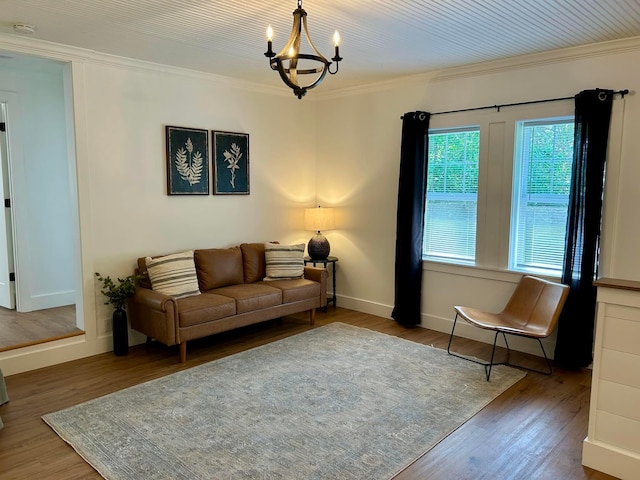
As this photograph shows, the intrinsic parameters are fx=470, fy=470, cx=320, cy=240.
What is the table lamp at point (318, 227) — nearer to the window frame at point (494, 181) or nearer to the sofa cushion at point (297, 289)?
the sofa cushion at point (297, 289)

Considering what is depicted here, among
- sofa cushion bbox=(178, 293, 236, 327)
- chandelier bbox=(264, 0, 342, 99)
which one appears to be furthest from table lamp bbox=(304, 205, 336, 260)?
chandelier bbox=(264, 0, 342, 99)

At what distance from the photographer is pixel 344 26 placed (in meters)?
3.26

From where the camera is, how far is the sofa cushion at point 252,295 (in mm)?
4317

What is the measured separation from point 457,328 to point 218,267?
2.47 meters

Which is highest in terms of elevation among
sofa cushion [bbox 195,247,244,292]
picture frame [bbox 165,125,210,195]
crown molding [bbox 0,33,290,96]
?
crown molding [bbox 0,33,290,96]

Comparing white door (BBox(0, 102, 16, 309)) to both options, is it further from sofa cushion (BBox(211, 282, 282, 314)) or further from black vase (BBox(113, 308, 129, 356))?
sofa cushion (BBox(211, 282, 282, 314))

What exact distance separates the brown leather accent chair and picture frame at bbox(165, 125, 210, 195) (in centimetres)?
281

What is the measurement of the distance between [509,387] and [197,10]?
11.1 feet

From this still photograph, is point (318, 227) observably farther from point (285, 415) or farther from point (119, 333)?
point (285, 415)

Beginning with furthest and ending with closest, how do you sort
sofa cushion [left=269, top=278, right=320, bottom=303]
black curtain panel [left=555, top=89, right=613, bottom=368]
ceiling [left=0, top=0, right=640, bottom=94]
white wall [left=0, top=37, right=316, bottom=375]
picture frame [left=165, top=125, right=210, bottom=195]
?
1. sofa cushion [left=269, top=278, right=320, bottom=303]
2. picture frame [left=165, top=125, right=210, bottom=195]
3. white wall [left=0, top=37, right=316, bottom=375]
4. black curtain panel [left=555, top=89, right=613, bottom=368]
5. ceiling [left=0, top=0, right=640, bottom=94]

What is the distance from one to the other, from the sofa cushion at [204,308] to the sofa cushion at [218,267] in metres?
0.27

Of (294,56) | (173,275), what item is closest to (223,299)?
(173,275)

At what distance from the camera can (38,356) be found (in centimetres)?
382

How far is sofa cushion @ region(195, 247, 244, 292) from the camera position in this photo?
4570 millimetres
